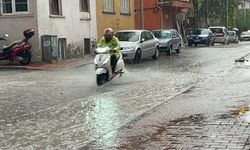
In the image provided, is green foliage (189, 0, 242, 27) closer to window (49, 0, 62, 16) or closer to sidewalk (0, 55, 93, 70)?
window (49, 0, 62, 16)

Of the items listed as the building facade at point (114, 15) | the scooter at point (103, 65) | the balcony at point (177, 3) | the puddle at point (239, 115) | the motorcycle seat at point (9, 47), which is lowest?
the puddle at point (239, 115)

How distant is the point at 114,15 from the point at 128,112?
21.4 metres

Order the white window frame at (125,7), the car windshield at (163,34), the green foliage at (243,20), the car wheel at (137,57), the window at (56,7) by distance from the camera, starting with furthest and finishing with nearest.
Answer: the green foliage at (243,20), the white window frame at (125,7), the car windshield at (163,34), the window at (56,7), the car wheel at (137,57)

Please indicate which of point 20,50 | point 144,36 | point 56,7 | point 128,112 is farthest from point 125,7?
point 128,112

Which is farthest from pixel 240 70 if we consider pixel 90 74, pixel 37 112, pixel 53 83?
pixel 37 112

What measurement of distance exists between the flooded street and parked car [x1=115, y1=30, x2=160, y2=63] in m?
5.03

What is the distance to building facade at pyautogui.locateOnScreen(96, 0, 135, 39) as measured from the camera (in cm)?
2867

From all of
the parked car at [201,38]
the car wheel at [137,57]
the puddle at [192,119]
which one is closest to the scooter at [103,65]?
the puddle at [192,119]

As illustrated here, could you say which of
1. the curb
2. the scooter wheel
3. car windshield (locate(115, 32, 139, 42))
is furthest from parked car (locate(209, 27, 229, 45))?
the scooter wheel

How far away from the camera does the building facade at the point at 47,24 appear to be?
2153cm

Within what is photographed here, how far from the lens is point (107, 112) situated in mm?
9797

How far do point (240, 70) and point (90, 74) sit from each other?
5177 millimetres

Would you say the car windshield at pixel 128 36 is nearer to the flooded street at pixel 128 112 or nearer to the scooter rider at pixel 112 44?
the flooded street at pixel 128 112

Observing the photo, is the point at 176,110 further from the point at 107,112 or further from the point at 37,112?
the point at 37,112
